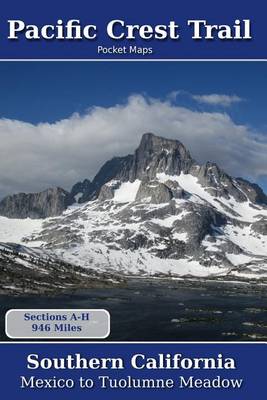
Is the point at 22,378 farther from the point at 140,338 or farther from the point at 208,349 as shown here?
the point at 140,338

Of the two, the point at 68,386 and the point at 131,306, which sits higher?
the point at 131,306

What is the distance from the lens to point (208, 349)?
23.7 metres

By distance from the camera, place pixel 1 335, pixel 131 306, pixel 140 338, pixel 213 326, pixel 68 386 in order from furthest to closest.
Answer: pixel 131 306
pixel 213 326
pixel 140 338
pixel 1 335
pixel 68 386

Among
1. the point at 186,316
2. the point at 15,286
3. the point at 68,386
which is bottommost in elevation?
the point at 68,386

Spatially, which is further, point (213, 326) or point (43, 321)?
point (213, 326)

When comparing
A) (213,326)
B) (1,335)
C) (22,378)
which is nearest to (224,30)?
(22,378)

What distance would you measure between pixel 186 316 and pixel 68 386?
10086 cm

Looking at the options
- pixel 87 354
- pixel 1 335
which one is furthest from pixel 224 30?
pixel 1 335

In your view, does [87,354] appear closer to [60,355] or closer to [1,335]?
[60,355]

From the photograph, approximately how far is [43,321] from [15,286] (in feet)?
548

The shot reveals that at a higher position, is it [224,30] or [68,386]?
[224,30]

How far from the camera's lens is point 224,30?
963 inches

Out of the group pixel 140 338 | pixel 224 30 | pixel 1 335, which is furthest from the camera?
pixel 140 338

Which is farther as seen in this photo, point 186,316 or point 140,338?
point 186,316
